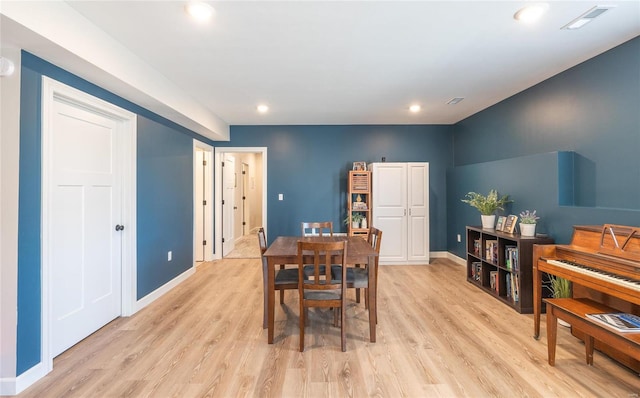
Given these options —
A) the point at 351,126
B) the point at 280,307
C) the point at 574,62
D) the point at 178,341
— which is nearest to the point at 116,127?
the point at 178,341

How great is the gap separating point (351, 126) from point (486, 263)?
316 cm

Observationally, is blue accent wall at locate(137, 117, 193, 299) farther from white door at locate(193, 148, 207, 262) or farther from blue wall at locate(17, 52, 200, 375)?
white door at locate(193, 148, 207, 262)

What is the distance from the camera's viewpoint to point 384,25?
2.16 meters

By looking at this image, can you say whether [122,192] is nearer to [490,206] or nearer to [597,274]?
[597,274]

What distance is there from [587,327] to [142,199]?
393 cm

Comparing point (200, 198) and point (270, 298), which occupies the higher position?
point (200, 198)

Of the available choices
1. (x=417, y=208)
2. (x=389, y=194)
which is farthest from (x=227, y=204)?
(x=417, y=208)

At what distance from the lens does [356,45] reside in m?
2.45

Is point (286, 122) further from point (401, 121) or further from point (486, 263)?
point (486, 263)

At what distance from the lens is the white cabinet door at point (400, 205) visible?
15.9 ft

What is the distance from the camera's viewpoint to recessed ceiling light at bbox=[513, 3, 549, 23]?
6.36ft

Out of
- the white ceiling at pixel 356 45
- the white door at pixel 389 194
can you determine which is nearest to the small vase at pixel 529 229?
the white ceiling at pixel 356 45

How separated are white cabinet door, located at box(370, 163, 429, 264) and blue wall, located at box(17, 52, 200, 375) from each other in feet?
9.79

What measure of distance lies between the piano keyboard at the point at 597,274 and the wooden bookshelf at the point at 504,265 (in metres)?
0.69
